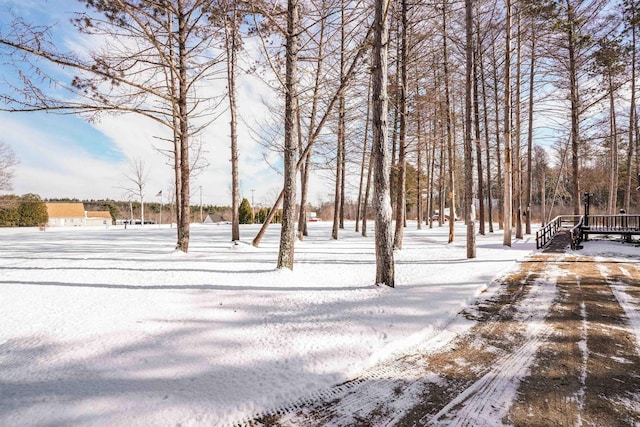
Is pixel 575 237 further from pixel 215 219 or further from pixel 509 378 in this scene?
pixel 215 219

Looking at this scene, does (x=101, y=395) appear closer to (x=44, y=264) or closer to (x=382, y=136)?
(x=382, y=136)

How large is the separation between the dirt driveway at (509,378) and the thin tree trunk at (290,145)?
3601mm

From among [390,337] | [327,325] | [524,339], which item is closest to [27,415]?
[327,325]

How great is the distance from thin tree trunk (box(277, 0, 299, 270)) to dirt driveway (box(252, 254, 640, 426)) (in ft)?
11.8

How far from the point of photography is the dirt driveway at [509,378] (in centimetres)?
212

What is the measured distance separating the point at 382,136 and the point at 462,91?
11.1 m

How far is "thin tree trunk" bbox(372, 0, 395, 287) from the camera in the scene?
5.41m

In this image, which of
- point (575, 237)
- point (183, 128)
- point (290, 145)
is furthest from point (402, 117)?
point (575, 237)

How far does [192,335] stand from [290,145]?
4.25 metres

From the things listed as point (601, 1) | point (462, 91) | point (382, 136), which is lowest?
point (382, 136)

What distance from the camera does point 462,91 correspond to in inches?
551

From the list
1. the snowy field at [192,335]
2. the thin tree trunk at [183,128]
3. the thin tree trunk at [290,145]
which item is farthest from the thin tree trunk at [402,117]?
the thin tree trunk at [183,128]

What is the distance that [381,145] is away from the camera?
5469 mm

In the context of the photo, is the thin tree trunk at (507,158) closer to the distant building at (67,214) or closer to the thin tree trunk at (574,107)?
the thin tree trunk at (574,107)
